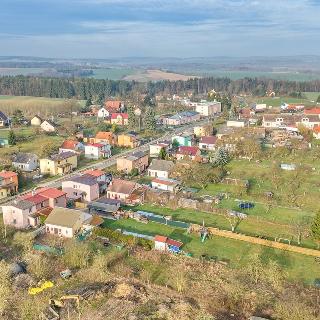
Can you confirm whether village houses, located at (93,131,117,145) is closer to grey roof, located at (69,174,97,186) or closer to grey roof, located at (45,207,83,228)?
grey roof, located at (69,174,97,186)

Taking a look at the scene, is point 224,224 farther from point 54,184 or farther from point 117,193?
point 54,184

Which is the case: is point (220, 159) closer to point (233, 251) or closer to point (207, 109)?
point (233, 251)

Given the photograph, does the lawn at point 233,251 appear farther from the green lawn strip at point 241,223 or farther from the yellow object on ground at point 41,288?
the yellow object on ground at point 41,288

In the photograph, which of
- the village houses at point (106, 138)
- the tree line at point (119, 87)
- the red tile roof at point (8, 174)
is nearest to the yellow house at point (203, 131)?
the village houses at point (106, 138)

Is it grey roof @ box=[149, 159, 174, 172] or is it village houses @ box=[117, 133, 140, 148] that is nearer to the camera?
grey roof @ box=[149, 159, 174, 172]

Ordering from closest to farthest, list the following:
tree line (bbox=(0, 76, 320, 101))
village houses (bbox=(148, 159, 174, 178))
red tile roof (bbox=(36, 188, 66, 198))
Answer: red tile roof (bbox=(36, 188, 66, 198)), village houses (bbox=(148, 159, 174, 178)), tree line (bbox=(0, 76, 320, 101))

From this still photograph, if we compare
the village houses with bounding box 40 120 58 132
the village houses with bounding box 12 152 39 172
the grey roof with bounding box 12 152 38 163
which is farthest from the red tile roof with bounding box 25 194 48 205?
the village houses with bounding box 40 120 58 132
